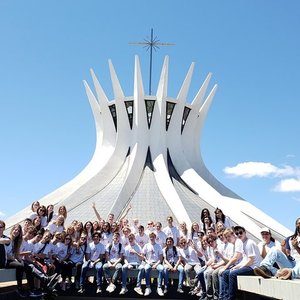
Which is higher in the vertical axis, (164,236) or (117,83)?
(117,83)

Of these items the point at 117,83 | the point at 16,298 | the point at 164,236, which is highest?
the point at 117,83

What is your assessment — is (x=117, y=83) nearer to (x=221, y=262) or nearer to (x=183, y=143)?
(x=183, y=143)

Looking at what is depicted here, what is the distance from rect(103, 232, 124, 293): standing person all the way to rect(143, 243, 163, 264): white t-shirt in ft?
1.78

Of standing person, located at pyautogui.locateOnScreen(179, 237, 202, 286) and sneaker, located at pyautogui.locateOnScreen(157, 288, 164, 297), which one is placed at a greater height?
standing person, located at pyautogui.locateOnScreen(179, 237, 202, 286)

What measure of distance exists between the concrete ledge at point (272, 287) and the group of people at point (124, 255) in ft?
1.58

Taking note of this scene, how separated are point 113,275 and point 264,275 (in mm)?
3899

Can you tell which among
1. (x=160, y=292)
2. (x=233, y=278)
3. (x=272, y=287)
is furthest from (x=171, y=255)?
(x=272, y=287)

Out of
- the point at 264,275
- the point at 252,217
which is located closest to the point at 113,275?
the point at 264,275

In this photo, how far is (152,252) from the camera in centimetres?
922

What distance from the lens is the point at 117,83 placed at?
24.3m

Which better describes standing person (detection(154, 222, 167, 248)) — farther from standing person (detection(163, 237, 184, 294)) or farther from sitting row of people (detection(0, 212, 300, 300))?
standing person (detection(163, 237, 184, 294))

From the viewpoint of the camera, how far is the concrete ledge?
492 cm

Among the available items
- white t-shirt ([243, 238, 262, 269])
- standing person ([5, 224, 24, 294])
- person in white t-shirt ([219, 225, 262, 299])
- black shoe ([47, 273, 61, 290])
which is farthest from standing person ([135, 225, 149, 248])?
white t-shirt ([243, 238, 262, 269])

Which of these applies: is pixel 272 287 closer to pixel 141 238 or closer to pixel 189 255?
pixel 189 255
